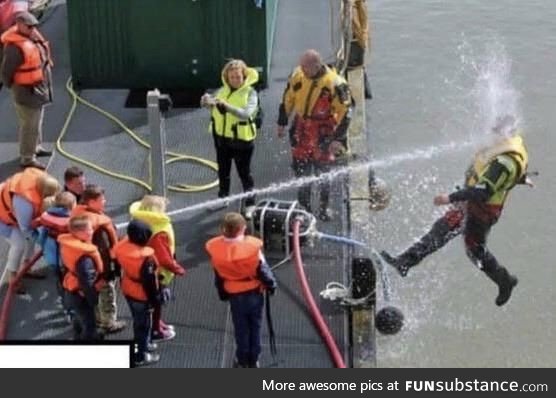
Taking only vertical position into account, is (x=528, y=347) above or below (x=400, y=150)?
below

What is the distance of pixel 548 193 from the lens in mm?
13258

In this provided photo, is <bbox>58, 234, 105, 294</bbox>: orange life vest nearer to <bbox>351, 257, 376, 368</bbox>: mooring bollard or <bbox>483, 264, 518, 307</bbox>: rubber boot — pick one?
<bbox>351, 257, 376, 368</bbox>: mooring bollard

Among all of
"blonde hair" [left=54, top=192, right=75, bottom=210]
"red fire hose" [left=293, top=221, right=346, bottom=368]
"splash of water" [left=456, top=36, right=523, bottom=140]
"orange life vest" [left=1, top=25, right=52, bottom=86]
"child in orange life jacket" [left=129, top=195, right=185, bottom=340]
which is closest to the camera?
"child in orange life jacket" [left=129, top=195, right=185, bottom=340]

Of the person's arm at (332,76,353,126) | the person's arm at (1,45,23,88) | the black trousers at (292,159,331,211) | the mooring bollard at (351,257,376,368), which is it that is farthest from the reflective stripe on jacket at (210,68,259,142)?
the person's arm at (1,45,23,88)

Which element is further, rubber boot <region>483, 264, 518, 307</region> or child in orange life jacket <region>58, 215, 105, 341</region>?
rubber boot <region>483, 264, 518, 307</region>

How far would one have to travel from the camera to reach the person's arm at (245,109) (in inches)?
356

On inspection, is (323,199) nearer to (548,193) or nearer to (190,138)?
(190,138)

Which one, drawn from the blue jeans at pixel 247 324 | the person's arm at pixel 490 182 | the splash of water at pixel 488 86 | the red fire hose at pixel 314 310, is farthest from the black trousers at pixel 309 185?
the splash of water at pixel 488 86

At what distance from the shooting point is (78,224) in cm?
741

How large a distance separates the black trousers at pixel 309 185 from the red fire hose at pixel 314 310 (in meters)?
0.93

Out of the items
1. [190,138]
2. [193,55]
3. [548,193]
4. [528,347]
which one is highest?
[193,55]

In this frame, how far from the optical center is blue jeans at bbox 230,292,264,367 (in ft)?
24.5

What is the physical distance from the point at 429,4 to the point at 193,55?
8035mm
